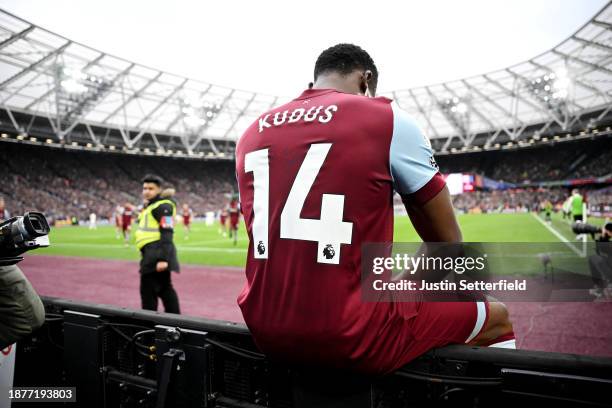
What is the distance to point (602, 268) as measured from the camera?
4.64 metres

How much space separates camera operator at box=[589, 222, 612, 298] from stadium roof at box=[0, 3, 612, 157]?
93.0 feet

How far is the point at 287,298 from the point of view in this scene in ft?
3.97

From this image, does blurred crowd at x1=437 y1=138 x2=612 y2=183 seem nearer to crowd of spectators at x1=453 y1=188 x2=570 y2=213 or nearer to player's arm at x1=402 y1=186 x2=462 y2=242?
crowd of spectators at x1=453 y1=188 x2=570 y2=213

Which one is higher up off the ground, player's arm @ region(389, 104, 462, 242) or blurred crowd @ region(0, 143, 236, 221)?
blurred crowd @ region(0, 143, 236, 221)

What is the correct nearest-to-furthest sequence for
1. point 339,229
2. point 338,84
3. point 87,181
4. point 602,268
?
point 339,229 < point 338,84 < point 602,268 < point 87,181

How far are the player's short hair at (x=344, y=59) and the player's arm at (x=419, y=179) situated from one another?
1.17 ft

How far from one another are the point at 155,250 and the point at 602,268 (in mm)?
5560

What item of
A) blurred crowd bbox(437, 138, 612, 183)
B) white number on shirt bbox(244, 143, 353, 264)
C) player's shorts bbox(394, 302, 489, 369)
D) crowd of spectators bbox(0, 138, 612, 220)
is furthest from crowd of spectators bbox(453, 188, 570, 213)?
white number on shirt bbox(244, 143, 353, 264)

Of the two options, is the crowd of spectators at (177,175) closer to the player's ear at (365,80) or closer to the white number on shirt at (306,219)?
the player's ear at (365,80)

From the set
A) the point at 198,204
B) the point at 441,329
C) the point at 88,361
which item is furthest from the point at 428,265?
the point at 198,204

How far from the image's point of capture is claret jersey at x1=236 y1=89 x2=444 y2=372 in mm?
1159

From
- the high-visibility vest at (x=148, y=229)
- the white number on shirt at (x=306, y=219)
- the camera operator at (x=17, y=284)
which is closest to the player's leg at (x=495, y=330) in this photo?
the white number on shirt at (x=306, y=219)

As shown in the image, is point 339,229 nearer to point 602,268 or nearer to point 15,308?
point 15,308

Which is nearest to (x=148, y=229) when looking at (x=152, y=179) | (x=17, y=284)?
(x=152, y=179)
